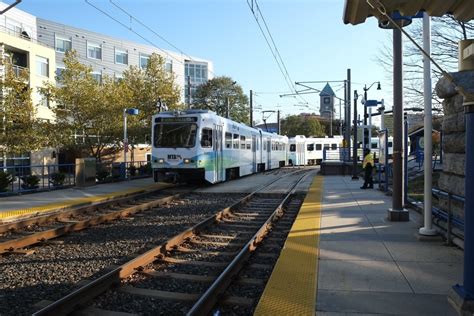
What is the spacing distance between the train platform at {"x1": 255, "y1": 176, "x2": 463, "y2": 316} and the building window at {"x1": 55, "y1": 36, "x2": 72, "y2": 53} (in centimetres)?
4232

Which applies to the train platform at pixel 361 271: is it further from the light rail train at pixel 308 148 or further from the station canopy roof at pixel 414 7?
the light rail train at pixel 308 148

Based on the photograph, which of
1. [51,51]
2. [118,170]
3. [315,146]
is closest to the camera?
[118,170]

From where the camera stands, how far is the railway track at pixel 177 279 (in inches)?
205

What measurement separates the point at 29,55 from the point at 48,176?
830 inches

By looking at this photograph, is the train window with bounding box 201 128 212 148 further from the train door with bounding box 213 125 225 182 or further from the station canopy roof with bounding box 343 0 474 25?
the station canopy roof with bounding box 343 0 474 25

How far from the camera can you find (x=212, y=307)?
5.19 meters

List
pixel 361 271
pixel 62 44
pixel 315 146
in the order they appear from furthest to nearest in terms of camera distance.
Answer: pixel 315 146
pixel 62 44
pixel 361 271

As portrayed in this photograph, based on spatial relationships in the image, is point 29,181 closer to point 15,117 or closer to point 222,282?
point 15,117

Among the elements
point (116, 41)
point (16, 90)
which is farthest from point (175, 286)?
point (116, 41)

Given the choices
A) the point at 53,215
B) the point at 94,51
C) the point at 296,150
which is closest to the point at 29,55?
the point at 94,51

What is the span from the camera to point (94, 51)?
49625 millimetres

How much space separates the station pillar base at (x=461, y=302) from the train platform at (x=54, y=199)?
32.4 feet

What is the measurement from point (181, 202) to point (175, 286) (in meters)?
9.23

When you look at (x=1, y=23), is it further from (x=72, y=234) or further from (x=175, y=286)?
(x=175, y=286)
